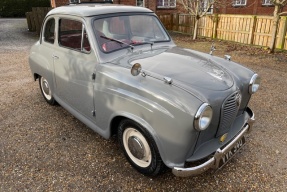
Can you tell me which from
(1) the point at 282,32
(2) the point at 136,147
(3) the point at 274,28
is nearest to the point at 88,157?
(2) the point at 136,147

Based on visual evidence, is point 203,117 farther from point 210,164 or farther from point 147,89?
point 147,89

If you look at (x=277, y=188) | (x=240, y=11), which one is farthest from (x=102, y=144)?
(x=240, y=11)

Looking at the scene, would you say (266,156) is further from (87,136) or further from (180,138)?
(87,136)

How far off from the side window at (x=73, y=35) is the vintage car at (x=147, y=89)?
0.01 metres

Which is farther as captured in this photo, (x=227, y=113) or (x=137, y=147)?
(x=137, y=147)

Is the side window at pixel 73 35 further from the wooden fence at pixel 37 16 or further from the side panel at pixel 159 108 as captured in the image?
the wooden fence at pixel 37 16

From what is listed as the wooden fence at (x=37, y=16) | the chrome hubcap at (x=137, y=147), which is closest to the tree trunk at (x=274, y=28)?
the chrome hubcap at (x=137, y=147)

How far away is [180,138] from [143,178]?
0.93 m

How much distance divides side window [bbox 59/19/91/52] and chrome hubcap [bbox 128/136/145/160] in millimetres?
1359

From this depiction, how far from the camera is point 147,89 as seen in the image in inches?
93.4

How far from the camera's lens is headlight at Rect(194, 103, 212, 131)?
2107mm

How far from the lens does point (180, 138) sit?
2195mm

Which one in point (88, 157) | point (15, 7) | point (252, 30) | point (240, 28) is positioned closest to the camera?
point (88, 157)

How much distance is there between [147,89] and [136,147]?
735 mm
